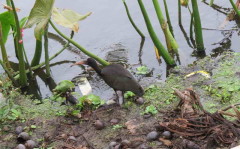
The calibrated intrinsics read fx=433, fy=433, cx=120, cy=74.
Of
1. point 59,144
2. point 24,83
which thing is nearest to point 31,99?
point 24,83

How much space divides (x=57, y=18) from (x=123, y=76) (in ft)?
3.16

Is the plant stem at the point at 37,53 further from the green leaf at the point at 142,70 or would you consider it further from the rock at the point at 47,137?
the rock at the point at 47,137

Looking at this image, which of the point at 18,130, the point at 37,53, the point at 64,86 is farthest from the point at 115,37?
the point at 18,130

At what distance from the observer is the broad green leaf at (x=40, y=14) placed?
4453mm

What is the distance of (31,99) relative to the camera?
5586 millimetres

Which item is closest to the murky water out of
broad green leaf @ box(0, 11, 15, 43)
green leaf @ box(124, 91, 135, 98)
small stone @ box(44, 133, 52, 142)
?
green leaf @ box(124, 91, 135, 98)

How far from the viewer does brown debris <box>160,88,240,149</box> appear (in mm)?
3814

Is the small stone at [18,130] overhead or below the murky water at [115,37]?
below

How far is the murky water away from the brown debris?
1575 mm

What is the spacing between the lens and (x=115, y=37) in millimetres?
7184

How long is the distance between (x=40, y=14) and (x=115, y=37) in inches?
107

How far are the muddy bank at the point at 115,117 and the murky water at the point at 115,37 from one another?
698 mm

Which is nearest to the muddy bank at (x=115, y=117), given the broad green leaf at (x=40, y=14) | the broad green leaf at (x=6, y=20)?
the broad green leaf at (x=6, y=20)

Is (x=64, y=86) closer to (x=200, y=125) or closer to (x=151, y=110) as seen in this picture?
(x=151, y=110)
